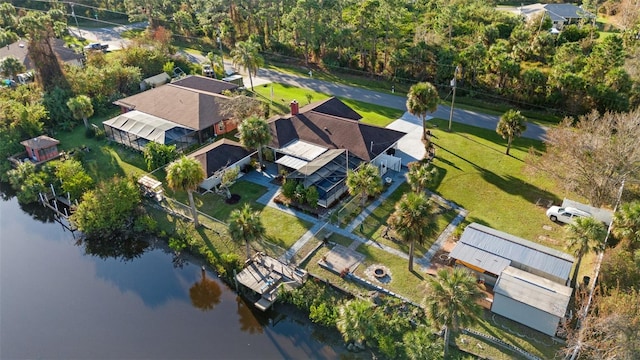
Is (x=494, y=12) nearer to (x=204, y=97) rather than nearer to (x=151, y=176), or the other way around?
(x=204, y=97)

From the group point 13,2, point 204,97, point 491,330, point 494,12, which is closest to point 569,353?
point 491,330

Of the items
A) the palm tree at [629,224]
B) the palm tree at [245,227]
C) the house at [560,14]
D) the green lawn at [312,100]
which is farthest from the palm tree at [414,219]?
the house at [560,14]

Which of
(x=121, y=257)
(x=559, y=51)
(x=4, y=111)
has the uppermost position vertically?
(x=559, y=51)

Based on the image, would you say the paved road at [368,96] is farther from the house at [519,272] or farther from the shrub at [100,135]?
the house at [519,272]

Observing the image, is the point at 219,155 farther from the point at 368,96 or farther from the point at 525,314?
the point at 525,314

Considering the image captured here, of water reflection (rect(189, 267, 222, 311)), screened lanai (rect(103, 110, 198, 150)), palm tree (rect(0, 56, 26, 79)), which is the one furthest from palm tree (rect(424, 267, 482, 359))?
palm tree (rect(0, 56, 26, 79))

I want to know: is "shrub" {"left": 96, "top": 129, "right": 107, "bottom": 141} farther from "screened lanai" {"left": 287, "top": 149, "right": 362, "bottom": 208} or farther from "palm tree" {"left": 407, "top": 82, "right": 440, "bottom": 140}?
"palm tree" {"left": 407, "top": 82, "right": 440, "bottom": 140}
